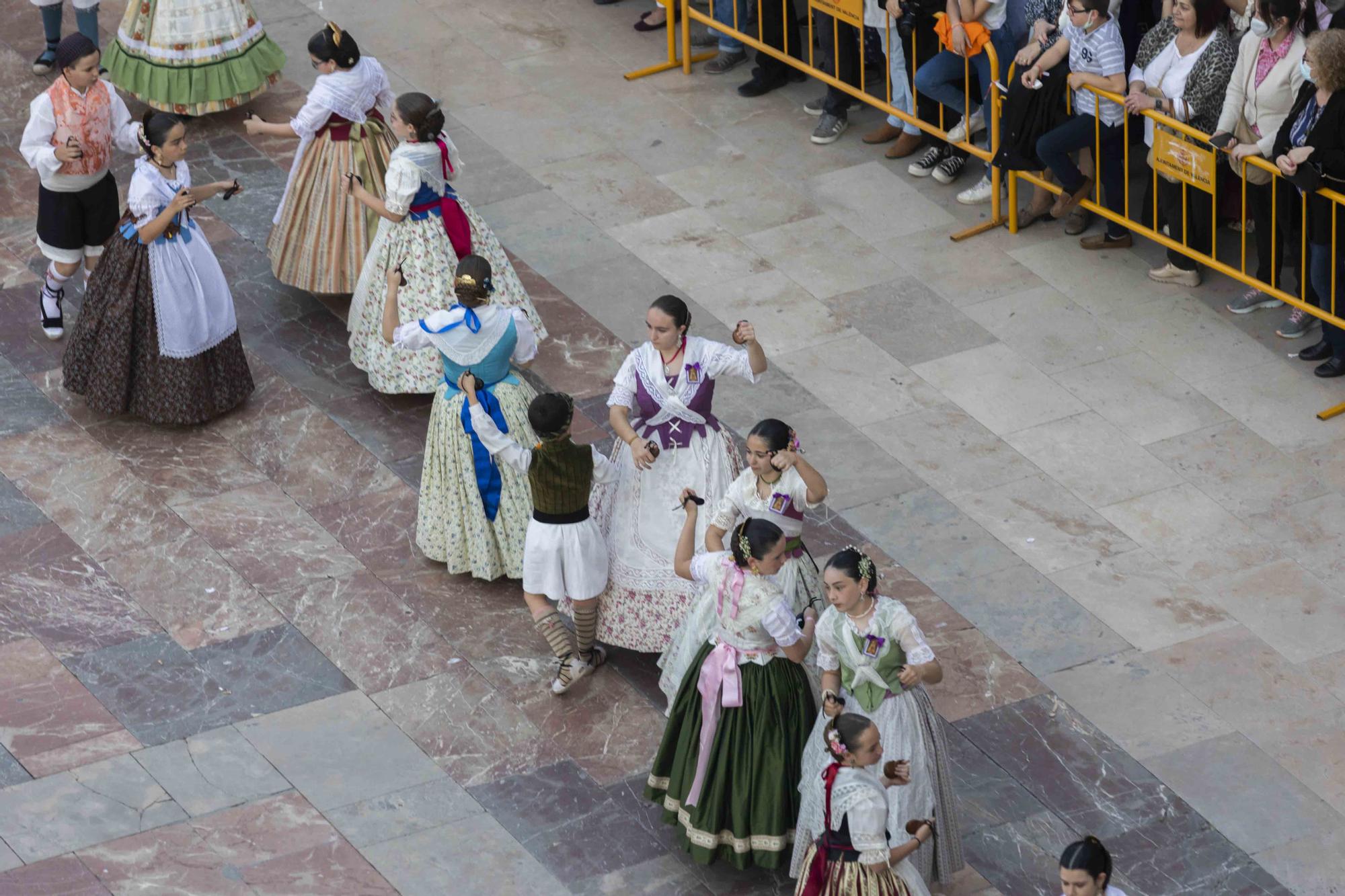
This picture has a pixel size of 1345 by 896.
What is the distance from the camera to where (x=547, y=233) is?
11.3 meters

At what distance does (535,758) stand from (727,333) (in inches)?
128

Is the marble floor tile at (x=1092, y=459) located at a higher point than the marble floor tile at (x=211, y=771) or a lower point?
higher

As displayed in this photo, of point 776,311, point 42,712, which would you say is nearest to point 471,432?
point 42,712

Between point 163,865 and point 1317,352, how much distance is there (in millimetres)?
5873

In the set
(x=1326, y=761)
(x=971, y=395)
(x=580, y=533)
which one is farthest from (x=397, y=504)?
(x=1326, y=761)

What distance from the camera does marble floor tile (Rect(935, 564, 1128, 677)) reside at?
26.6 ft

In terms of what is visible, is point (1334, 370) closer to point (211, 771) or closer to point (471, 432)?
point (471, 432)

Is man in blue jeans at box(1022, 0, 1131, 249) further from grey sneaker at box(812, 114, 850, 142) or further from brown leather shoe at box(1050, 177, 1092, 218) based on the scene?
grey sneaker at box(812, 114, 850, 142)

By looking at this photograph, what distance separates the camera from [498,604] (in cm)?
854

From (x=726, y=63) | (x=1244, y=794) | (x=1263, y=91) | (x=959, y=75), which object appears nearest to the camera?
(x=1244, y=794)

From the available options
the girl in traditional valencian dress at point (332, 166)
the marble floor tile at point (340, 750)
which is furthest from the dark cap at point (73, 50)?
the marble floor tile at point (340, 750)

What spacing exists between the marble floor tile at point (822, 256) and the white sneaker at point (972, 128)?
83 centimetres

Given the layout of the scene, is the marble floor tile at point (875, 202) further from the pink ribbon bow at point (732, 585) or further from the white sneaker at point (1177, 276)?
the pink ribbon bow at point (732, 585)

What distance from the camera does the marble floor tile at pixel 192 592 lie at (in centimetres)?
838
